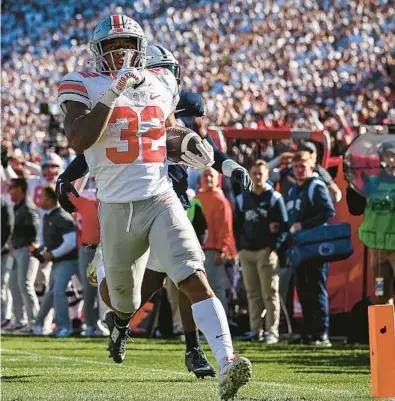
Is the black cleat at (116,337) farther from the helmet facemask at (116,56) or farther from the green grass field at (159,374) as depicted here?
the helmet facemask at (116,56)

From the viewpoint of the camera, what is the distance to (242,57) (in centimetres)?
3525

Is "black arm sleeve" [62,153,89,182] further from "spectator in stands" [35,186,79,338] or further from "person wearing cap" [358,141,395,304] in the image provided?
"spectator in stands" [35,186,79,338]

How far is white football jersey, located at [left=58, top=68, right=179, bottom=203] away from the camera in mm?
6031

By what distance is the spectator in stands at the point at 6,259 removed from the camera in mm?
12695

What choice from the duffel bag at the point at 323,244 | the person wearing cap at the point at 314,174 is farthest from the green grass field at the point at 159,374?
the person wearing cap at the point at 314,174

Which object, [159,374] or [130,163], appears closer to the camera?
[130,163]

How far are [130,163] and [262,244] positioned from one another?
17.2 ft

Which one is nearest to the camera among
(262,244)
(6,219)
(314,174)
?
(314,174)

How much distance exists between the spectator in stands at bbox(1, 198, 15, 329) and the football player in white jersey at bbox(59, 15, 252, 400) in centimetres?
656

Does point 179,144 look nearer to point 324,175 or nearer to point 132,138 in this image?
point 132,138

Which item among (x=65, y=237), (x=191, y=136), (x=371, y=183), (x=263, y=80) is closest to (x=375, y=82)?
(x=263, y=80)

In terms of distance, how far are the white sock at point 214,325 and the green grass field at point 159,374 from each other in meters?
0.42

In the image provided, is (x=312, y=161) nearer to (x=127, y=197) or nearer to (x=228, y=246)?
(x=228, y=246)

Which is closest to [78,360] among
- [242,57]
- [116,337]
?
[116,337]
